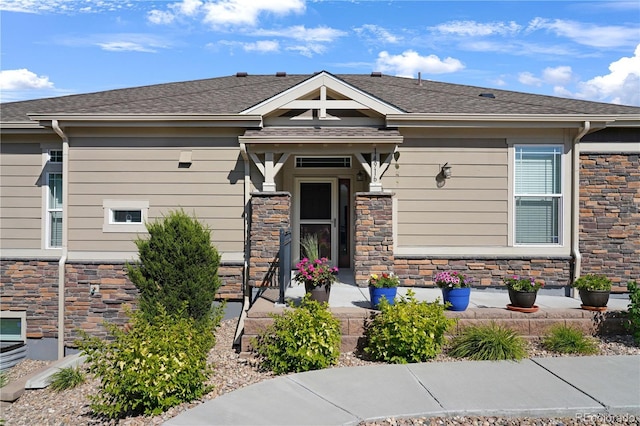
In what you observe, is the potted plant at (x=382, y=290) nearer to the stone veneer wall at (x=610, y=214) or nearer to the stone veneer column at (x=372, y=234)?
the stone veneer column at (x=372, y=234)

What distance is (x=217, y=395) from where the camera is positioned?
4410 mm

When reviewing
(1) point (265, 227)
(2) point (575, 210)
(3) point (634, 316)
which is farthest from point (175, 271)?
(2) point (575, 210)

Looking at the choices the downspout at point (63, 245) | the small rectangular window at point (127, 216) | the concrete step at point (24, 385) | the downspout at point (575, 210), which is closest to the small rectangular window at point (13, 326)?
the downspout at point (63, 245)

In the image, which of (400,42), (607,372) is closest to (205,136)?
(400,42)

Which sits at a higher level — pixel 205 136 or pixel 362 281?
pixel 205 136

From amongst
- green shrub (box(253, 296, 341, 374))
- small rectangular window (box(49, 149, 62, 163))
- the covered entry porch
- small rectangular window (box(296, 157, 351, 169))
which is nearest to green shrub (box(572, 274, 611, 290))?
the covered entry porch

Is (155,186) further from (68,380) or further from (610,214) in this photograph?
(610,214)

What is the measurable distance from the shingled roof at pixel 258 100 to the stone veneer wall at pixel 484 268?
105 inches

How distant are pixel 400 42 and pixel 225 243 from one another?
17.9ft

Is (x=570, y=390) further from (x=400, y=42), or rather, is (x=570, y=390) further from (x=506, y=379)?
(x=400, y=42)

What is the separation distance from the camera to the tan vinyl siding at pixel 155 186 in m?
8.47

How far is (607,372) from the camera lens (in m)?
4.82

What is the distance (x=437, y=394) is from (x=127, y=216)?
6.55m

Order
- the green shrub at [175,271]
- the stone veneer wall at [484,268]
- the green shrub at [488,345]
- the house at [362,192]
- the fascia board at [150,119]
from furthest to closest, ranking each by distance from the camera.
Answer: the stone veneer wall at [484,268], the house at [362,192], the fascia board at [150,119], the green shrub at [175,271], the green shrub at [488,345]
